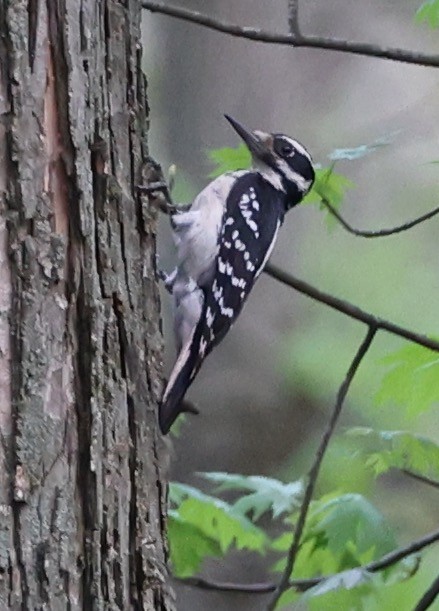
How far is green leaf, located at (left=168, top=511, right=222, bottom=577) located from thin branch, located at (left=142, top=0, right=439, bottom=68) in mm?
808

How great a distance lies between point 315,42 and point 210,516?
824 mm

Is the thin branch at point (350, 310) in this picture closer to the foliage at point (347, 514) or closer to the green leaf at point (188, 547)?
the foliage at point (347, 514)

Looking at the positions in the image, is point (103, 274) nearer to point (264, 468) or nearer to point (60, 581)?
point (60, 581)

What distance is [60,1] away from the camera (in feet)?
3.50

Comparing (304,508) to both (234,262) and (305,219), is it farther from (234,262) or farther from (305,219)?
(305,219)

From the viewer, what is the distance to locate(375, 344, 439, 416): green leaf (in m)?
1.64

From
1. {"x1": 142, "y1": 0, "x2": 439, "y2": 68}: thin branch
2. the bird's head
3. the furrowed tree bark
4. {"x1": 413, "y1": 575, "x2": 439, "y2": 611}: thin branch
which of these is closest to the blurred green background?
the bird's head

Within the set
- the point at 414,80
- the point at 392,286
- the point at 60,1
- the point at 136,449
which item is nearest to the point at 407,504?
the point at 392,286

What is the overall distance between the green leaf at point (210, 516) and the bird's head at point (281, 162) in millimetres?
791

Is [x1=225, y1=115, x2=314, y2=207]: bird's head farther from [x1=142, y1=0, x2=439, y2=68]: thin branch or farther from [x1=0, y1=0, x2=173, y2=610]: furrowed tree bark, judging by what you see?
[x1=0, y1=0, x2=173, y2=610]: furrowed tree bark

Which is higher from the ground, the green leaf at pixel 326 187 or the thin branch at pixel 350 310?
the green leaf at pixel 326 187

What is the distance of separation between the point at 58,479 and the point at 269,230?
4.01ft

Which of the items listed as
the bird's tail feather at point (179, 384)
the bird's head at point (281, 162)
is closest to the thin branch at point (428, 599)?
the bird's tail feather at point (179, 384)

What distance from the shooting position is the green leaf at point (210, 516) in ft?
5.61
